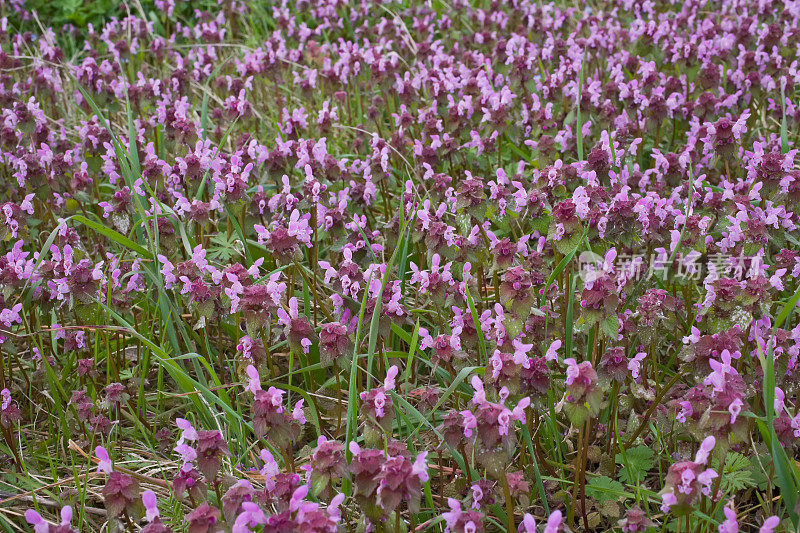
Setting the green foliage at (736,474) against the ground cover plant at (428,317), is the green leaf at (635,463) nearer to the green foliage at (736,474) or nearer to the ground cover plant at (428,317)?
the ground cover plant at (428,317)

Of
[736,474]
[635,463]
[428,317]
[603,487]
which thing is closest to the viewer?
[736,474]

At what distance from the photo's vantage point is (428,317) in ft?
11.5

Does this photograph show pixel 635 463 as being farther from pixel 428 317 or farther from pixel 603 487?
pixel 428 317

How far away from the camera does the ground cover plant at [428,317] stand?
234 cm

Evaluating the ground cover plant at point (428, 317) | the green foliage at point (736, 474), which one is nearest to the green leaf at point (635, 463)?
the ground cover plant at point (428, 317)

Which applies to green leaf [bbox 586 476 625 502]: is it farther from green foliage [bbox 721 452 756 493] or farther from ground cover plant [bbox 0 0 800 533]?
green foliage [bbox 721 452 756 493]

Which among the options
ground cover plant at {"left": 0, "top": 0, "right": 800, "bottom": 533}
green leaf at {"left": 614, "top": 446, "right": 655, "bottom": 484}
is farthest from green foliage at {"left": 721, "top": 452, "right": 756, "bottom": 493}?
green leaf at {"left": 614, "top": 446, "right": 655, "bottom": 484}

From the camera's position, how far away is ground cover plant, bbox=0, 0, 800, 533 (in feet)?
7.66

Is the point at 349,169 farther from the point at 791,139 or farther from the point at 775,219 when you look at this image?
the point at 791,139

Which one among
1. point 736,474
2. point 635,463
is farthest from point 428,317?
point 736,474

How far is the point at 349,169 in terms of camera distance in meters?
4.20

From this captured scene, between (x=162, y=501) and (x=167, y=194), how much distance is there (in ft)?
5.32

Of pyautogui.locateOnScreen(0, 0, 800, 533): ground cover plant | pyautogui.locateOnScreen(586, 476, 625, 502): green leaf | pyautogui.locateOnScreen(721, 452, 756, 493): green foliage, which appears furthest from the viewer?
pyautogui.locateOnScreen(586, 476, 625, 502): green leaf

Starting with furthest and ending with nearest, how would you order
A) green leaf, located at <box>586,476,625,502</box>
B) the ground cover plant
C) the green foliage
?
green leaf, located at <box>586,476,625,502</box>
the green foliage
the ground cover plant
